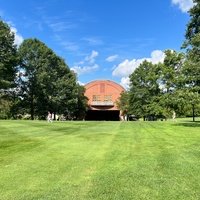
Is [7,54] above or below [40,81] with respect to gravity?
above

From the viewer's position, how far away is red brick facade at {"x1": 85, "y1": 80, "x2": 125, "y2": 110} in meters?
112

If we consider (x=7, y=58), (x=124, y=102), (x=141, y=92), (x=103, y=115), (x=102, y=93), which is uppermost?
(x=7, y=58)

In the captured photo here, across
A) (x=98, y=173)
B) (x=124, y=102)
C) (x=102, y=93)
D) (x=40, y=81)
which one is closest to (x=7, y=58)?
(x=40, y=81)

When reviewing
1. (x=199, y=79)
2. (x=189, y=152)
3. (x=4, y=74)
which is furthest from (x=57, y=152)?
(x=4, y=74)

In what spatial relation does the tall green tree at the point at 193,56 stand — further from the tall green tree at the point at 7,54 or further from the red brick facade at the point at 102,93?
the red brick facade at the point at 102,93

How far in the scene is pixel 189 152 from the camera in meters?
14.6

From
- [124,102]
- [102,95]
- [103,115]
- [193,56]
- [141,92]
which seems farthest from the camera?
[103,115]

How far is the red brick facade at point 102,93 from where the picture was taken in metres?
112

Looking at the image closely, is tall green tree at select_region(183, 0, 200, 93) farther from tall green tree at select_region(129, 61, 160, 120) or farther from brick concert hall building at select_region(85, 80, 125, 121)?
brick concert hall building at select_region(85, 80, 125, 121)

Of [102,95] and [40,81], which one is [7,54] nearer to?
[40,81]

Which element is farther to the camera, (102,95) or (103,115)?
(103,115)

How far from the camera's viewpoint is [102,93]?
11256 cm

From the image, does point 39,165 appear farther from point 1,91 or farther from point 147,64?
point 147,64

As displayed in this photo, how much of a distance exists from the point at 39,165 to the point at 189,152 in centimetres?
586
